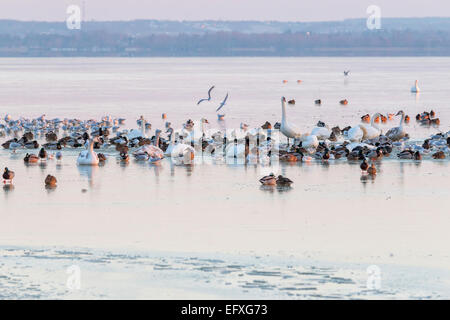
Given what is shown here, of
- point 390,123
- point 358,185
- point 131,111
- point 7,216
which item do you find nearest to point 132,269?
point 7,216

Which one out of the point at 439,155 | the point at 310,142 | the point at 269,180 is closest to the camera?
the point at 269,180

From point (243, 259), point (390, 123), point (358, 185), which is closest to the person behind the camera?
point (243, 259)

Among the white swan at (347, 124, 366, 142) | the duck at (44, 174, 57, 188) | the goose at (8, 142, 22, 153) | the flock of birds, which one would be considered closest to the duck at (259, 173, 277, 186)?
the flock of birds

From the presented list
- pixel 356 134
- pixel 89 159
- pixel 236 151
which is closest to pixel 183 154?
pixel 236 151

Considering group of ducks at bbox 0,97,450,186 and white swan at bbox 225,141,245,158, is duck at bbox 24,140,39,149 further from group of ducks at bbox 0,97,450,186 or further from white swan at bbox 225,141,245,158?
white swan at bbox 225,141,245,158

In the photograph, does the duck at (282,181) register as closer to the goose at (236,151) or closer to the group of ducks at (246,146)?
the group of ducks at (246,146)

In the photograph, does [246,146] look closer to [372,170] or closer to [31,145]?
[372,170]

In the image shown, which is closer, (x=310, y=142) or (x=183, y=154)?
(x=183, y=154)

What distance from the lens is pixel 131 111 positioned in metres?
46.3

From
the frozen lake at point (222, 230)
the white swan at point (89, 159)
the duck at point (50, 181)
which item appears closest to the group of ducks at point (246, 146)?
the white swan at point (89, 159)

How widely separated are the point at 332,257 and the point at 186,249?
2170 millimetres
